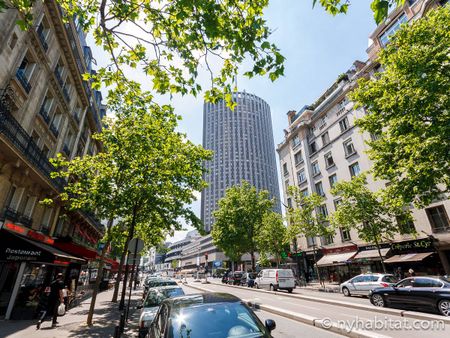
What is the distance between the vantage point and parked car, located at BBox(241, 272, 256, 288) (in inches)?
1184


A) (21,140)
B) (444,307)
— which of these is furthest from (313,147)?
(21,140)

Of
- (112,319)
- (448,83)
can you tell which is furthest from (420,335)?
(112,319)

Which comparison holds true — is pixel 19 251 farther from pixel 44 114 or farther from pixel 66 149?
pixel 66 149

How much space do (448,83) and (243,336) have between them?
14009 millimetres

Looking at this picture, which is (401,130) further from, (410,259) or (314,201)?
(314,201)

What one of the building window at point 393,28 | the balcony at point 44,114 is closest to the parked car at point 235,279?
the balcony at point 44,114

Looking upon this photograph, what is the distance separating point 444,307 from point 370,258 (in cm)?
1529

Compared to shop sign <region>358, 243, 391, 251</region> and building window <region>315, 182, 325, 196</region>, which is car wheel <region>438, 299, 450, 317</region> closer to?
shop sign <region>358, 243, 391, 251</region>

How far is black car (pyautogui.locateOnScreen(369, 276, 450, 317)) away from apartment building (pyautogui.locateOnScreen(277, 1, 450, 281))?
768 centimetres

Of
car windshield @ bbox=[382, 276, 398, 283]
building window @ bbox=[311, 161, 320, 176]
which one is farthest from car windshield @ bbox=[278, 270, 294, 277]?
building window @ bbox=[311, 161, 320, 176]

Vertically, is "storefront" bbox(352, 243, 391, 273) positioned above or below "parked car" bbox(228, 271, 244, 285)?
above

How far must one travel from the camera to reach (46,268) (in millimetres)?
17500

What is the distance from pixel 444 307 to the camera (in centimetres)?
960

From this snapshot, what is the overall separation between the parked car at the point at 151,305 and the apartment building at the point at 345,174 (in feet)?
45.5
